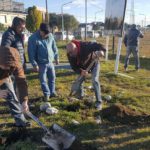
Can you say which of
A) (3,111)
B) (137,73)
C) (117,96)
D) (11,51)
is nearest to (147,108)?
(117,96)

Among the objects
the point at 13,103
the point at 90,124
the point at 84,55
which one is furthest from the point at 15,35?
the point at 90,124

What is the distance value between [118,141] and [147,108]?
88.3 inches

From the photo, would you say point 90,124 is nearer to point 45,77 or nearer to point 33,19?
point 45,77

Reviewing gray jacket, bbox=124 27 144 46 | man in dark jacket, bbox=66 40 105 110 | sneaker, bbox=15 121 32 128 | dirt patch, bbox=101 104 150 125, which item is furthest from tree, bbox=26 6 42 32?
sneaker, bbox=15 121 32 128

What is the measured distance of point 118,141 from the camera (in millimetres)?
5602

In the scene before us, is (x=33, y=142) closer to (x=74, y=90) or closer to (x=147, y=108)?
(x=74, y=90)

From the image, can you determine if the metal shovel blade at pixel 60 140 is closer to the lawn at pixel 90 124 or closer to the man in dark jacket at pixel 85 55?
the lawn at pixel 90 124

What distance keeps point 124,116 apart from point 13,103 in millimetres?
2113

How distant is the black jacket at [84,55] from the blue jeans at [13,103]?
1.51 meters

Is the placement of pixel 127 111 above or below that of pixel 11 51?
below

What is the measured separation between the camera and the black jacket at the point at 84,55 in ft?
22.6

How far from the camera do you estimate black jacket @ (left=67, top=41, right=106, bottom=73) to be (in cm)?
690

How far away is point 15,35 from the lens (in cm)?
711

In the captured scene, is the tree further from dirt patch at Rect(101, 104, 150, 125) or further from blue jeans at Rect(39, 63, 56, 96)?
dirt patch at Rect(101, 104, 150, 125)
